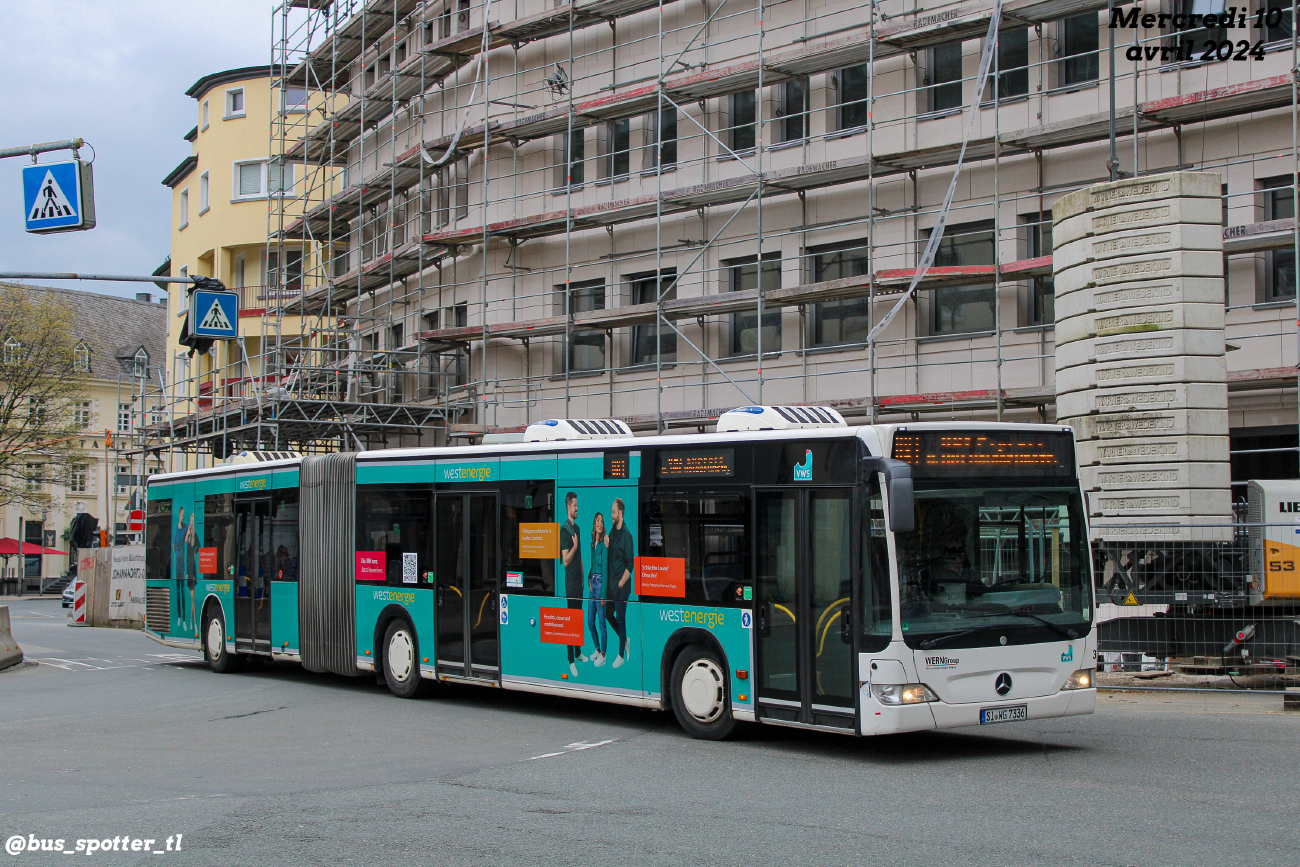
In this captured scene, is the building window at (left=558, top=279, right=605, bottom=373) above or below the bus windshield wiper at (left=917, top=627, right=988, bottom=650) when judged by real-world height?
above

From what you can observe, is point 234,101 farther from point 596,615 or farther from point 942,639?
point 942,639

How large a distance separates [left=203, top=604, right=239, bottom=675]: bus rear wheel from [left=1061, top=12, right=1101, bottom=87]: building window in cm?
1486

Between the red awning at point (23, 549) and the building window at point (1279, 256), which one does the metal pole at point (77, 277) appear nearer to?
the building window at point (1279, 256)

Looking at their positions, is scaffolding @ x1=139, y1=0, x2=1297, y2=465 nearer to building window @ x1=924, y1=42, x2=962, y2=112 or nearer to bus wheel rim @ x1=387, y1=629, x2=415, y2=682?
building window @ x1=924, y1=42, x2=962, y2=112

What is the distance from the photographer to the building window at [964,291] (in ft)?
69.8

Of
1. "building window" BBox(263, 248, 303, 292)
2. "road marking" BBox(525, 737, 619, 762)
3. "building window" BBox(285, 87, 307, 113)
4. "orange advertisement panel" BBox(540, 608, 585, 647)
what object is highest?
"building window" BBox(285, 87, 307, 113)

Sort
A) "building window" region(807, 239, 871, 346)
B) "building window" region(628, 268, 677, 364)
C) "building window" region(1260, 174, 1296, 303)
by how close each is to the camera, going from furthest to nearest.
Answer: "building window" region(628, 268, 677, 364)
"building window" region(807, 239, 871, 346)
"building window" region(1260, 174, 1296, 303)

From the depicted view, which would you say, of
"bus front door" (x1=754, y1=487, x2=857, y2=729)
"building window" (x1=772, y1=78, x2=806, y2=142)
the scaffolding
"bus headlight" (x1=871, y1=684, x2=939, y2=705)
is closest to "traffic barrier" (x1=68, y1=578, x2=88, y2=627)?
the scaffolding

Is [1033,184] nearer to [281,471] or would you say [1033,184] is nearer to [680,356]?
[680,356]

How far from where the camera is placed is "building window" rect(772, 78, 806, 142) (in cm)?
2409

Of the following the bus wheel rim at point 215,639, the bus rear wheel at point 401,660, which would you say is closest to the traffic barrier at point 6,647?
the bus wheel rim at point 215,639

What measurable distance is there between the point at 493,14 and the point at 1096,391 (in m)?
17.8

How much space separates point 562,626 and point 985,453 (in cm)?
469

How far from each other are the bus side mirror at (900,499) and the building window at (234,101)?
1640 inches
